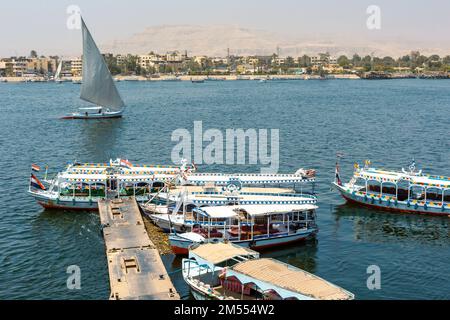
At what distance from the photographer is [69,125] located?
9281 centimetres

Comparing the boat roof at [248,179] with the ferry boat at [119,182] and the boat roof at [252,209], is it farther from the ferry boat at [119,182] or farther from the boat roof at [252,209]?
the boat roof at [252,209]

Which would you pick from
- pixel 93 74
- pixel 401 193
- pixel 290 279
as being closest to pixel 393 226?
pixel 401 193

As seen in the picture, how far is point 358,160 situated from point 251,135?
82.2 ft

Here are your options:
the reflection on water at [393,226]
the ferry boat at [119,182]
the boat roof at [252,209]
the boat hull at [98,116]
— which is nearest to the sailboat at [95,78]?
the boat hull at [98,116]

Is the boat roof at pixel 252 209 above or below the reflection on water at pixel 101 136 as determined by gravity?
below

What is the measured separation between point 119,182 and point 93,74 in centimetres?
5400

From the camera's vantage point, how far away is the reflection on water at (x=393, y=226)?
36.7 metres

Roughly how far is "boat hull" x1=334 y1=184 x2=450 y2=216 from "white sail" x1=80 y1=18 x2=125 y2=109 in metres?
58.6

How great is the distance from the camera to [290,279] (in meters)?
23.3

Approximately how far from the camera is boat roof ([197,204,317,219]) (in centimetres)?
3325

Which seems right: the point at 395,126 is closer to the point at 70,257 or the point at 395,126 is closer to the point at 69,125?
the point at 69,125

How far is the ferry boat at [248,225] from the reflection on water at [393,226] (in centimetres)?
479

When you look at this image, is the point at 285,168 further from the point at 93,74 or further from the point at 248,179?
the point at 93,74

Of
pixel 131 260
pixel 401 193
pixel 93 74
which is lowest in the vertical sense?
pixel 131 260
